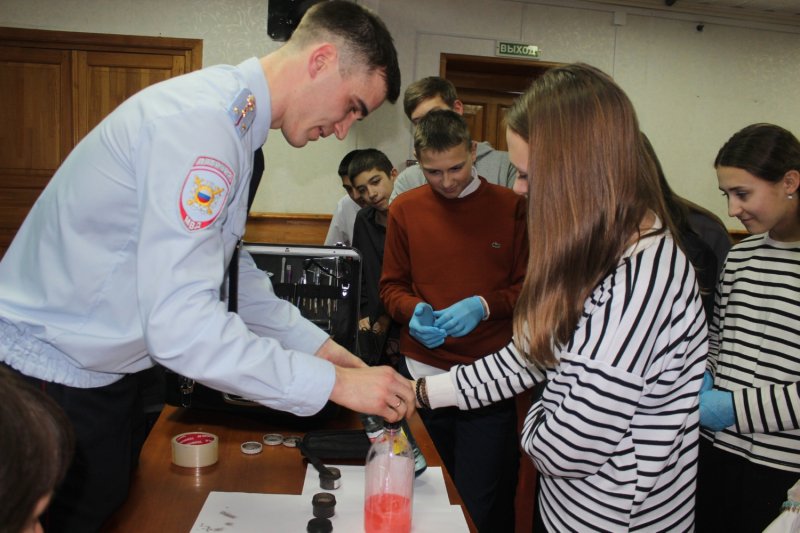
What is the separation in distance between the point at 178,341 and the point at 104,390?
254 mm

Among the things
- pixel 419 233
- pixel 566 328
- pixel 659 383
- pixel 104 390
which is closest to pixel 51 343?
pixel 104 390

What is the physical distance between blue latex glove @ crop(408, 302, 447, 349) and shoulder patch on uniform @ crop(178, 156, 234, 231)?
111 cm

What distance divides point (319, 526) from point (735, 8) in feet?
17.2

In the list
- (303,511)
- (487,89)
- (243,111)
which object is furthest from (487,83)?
(303,511)

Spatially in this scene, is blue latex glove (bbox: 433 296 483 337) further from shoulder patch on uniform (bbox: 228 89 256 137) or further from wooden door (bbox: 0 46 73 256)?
wooden door (bbox: 0 46 73 256)

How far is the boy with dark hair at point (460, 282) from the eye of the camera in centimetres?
202

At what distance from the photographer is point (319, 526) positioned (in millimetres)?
1039

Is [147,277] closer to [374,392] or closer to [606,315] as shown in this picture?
[374,392]

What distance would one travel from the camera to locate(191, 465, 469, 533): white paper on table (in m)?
1.06

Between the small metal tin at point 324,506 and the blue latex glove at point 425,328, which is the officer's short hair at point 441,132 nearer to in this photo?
the blue latex glove at point 425,328

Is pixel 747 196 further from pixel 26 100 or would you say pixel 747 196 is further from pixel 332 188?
pixel 26 100

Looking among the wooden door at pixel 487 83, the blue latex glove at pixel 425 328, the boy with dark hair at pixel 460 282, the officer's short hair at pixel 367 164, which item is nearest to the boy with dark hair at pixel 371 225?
the officer's short hair at pixel 367 164

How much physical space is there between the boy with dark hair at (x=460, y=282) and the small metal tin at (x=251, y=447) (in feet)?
2.35

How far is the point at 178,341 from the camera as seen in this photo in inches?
35.8
